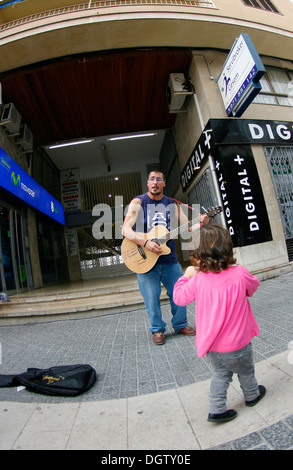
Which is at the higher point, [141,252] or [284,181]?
[284,181]

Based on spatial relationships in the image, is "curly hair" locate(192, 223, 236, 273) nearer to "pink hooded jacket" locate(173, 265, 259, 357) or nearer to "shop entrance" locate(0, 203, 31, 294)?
"pink hooded jacket" locate(173, 265, 259, 357)

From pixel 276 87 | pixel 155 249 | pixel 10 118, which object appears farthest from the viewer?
pixel 276 87

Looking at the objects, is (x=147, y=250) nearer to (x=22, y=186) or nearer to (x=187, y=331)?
(x=187, y=331)

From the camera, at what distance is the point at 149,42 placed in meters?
5.55

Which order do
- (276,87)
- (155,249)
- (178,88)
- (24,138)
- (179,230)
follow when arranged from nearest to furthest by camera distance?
(155,249) < (179,230) < (178,88) < (276,87) < (24,138)

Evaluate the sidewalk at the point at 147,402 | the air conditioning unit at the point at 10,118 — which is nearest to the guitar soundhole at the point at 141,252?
the sidewalk at the point at 147,402

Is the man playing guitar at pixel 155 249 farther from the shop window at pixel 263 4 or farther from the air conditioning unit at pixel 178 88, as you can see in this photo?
the shop window at pixel 263 4

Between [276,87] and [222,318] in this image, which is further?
[276,87]

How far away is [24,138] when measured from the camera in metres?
7.45

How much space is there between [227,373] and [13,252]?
A: 7.34m

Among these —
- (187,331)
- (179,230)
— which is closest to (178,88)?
(179,230)

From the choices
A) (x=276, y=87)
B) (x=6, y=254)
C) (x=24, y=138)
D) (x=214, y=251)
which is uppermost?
(x=24, y=138)

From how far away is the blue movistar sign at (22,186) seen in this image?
5578 millimetres

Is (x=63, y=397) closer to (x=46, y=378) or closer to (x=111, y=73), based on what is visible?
(x=46, y=378)
